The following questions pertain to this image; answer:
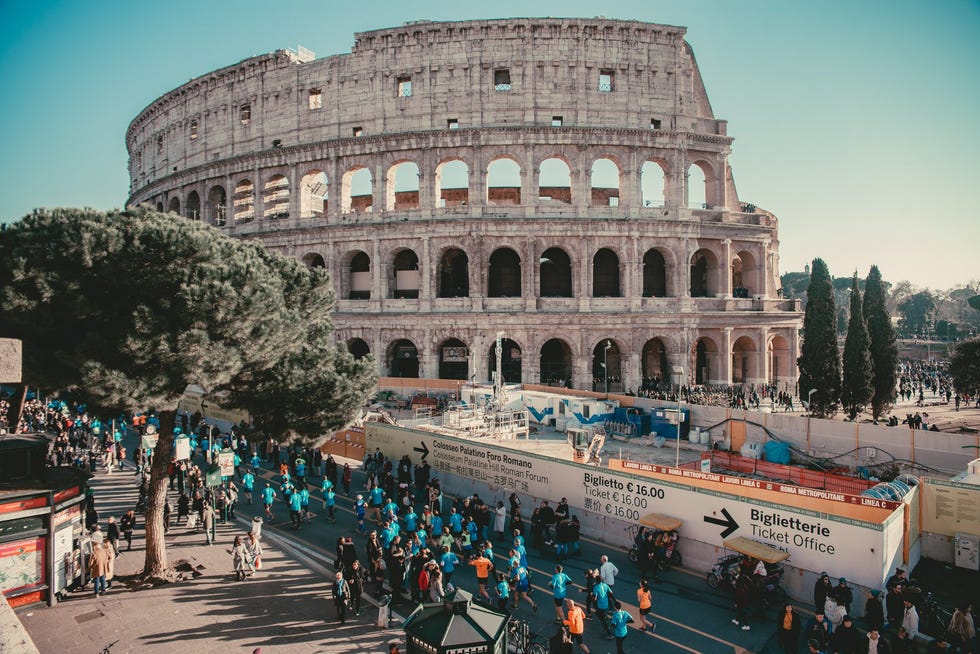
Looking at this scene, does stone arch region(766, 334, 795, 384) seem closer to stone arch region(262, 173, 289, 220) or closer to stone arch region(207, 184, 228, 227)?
stone arch region(262, 173, 289, 220)

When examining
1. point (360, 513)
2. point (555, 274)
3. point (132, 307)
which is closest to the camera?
point (132, 307)

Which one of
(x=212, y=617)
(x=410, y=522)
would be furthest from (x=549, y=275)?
(x=212, y=617)

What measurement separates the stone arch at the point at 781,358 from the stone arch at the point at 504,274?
17.1 m

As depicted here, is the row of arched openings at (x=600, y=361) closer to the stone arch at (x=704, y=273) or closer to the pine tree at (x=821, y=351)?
the stone arch at (x=704, y=273)

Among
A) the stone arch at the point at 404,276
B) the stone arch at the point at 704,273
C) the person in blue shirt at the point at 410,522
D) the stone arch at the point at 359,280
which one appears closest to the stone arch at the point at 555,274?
the stone arch at the point at 404,276

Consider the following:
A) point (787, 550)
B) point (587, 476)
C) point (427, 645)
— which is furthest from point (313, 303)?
point (787, 550)

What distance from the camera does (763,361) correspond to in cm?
3578

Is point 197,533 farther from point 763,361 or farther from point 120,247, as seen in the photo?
point 763,361

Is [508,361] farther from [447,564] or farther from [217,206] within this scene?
[217,206]

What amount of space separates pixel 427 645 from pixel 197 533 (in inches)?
487

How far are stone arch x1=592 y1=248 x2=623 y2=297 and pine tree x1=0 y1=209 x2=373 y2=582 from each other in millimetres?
27647

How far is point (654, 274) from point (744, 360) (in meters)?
8.22

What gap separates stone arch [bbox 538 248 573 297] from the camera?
37.5m

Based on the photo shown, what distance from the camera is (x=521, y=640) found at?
974 centimetres
